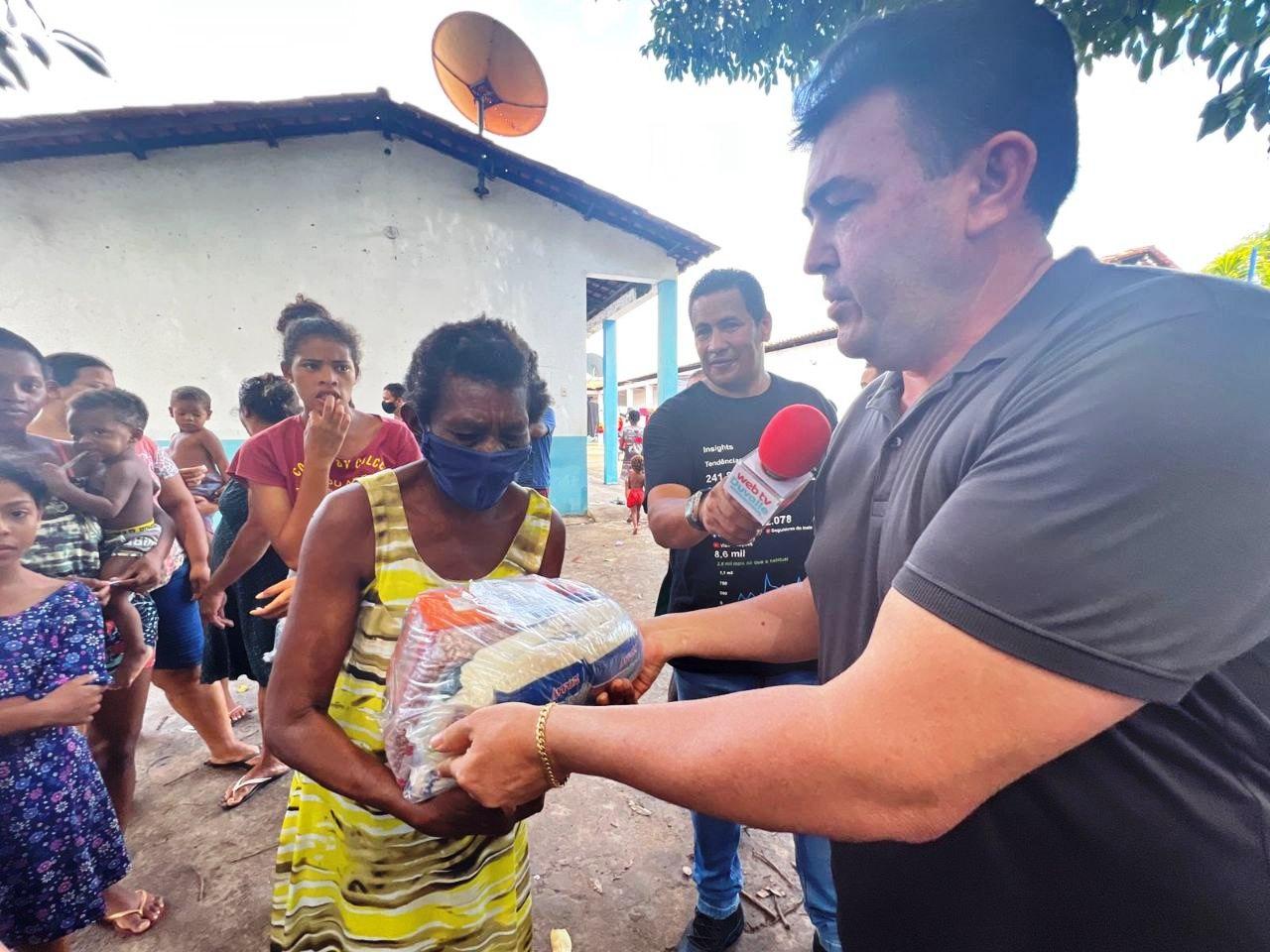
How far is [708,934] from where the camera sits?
6.47ft

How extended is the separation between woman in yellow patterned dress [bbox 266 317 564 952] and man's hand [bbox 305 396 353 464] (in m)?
0.92

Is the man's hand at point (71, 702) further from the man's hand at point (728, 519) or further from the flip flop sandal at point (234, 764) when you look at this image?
the man's hand at point (728, 519)

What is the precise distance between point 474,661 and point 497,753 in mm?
155

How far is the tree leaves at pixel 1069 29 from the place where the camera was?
176 centimetres

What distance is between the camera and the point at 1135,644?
0.56 metres

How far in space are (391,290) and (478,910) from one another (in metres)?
7.99

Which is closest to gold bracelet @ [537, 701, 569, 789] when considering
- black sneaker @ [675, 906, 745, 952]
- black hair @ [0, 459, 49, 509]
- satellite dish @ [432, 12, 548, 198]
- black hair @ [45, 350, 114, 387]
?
black sneaker @ [675, 906, 745, 952]

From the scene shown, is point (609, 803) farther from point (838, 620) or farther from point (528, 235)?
point (528, 235)

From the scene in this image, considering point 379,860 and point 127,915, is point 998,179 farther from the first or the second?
point 127,915

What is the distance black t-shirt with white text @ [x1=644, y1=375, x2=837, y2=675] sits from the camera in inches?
83.2

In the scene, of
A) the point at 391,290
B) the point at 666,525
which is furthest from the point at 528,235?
the point at 666,525

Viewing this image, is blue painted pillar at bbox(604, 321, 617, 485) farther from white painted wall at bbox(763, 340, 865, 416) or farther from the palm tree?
the palm tree

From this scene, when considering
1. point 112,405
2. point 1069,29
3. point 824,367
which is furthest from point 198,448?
point 824,367

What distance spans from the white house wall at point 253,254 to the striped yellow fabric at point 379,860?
7309 mm
